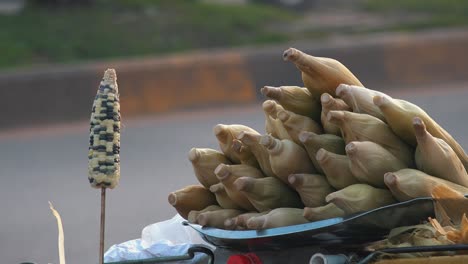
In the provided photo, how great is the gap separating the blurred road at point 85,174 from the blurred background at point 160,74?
0.02 metres

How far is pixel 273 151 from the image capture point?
2271mm

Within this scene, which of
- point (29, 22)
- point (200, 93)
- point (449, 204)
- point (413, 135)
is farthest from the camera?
point (29, 22)

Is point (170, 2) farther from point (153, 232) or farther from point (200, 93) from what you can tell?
point (153, 232)

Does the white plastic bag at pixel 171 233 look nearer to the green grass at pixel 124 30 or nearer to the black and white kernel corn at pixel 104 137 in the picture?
the black and white kernel corn at pixel 104 137

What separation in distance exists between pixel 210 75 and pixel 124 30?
170 centimetres

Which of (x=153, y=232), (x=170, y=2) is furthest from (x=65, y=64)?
(x=153, y=232)

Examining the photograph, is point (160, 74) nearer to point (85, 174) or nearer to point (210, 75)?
point (210, 75)

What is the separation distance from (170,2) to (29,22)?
1829 mm

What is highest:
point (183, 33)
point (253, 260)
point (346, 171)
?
point (183, 33)

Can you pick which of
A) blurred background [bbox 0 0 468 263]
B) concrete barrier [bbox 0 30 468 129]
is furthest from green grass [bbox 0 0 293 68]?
concrete barrier [bbox 0 30 468 129]

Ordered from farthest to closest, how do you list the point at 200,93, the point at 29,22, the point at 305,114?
the point at 29,22 → the point at 200,93 → the point at 305,114

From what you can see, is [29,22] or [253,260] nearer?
[253,260]

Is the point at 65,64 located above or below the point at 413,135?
above

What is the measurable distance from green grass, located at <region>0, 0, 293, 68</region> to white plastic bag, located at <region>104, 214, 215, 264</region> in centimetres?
860
